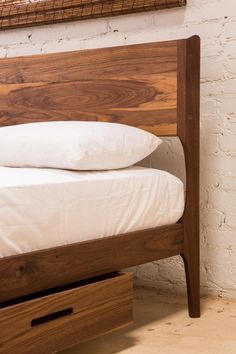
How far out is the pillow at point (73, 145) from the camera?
173 centimetres

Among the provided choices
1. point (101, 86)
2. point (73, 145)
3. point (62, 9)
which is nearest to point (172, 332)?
point (73, 145)

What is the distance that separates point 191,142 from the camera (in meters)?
2.05

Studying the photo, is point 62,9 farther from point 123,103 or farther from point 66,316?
point 66,316

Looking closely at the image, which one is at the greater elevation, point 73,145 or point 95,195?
point 73,145

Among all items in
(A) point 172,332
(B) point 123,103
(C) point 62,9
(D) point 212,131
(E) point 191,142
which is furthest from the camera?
(C) point 62,9

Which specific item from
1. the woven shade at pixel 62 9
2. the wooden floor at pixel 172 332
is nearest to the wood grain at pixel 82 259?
the wooden floor at pixel 172 332

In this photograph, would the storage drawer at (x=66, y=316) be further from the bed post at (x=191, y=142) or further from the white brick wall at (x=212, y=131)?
the white brick wall at (x=212, y=131)

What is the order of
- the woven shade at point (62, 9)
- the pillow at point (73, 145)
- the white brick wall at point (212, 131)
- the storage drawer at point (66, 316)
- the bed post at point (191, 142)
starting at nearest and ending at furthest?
the storage drawer at point (66, 316), the pillow at point (73, 145), the bed post at point (191, 142), the white brick wall at point (212, 131), the woven shade at point (62, 9)

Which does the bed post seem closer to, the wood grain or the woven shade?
the wood grain

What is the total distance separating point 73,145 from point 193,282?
694 mm

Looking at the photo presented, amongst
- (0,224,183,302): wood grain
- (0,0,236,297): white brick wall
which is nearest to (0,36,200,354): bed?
(0,224,183,302): wood grain

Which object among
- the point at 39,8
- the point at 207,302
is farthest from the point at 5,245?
the point at 39,8

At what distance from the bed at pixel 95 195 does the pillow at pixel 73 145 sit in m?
0.04

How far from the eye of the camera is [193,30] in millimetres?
2307
